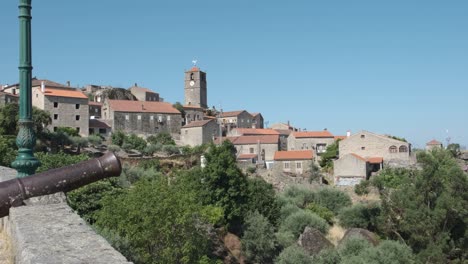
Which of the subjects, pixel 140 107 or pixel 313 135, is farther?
pixel 140 107

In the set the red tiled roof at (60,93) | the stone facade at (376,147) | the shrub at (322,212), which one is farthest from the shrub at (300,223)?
the red tiled roof at (60,93)

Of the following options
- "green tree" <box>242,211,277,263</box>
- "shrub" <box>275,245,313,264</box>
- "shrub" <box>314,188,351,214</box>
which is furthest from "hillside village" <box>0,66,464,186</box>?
"shrub" <box>275,245,313,264</box>

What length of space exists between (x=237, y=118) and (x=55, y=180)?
85.2m

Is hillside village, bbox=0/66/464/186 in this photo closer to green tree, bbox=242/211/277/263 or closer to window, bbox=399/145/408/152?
window, bbox=399/145/408/152

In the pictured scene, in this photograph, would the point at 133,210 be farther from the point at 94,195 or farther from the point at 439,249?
the point at 439,249

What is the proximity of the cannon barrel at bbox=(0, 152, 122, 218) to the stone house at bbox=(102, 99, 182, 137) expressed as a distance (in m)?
63.9

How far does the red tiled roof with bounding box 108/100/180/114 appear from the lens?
71500 mm

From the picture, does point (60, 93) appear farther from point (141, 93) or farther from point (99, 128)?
point (141, 93)

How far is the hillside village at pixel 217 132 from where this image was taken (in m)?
57.2

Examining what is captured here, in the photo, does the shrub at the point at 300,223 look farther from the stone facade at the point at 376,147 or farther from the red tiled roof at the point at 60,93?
the red tiled roof at the point at 60,93

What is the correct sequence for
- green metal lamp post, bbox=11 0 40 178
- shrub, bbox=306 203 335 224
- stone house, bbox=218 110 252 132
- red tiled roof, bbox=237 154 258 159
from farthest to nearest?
stone house, bbox=218 110 252 132
red tiled roof, bbox=237 154 258 159
shrub, bbox=306 203 335 224
green metal lamp post, bbox=11 0 40 178

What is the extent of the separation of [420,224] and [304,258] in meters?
9.39

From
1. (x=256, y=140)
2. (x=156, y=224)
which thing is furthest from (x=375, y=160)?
(x=156, y=224)

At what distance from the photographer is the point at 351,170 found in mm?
53812
